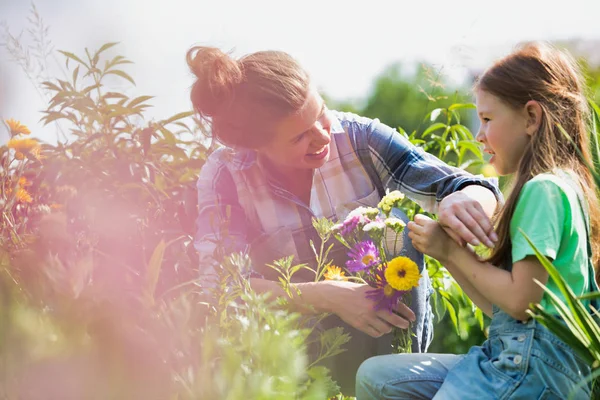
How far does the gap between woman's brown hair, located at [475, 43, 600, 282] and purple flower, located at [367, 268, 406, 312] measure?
26 cm

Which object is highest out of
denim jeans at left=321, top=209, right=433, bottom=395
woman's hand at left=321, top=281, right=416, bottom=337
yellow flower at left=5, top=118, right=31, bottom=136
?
yellow flower at left=5, top=118, right=31, bottom=136

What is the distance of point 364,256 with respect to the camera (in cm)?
161

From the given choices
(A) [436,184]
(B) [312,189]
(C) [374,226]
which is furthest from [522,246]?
(B) [312,189]

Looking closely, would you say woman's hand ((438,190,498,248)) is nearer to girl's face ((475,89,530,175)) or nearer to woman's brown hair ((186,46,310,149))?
girl's face ((475,89,530,175))

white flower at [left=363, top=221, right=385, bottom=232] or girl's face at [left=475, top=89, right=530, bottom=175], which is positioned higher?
girl's face at [left=475, top=89, right=530, bottom=175]

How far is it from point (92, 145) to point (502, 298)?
4.08 ft

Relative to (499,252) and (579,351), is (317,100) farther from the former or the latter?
(579,351)

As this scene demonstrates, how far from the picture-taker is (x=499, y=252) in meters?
1.54

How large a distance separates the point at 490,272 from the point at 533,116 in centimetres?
47

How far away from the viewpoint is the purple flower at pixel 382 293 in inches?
63.7

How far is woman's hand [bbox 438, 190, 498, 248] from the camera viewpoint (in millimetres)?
1473

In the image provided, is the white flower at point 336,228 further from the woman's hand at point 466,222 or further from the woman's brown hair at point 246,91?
the woman's brown hair at point 246,91

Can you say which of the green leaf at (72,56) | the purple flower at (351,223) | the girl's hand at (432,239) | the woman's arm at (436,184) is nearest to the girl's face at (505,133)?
the woman's arm at (436,184)

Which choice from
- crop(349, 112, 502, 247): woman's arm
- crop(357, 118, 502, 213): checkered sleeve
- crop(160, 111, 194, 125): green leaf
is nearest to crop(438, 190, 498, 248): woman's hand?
crop(349, 112, 502, 247): woman's arm
